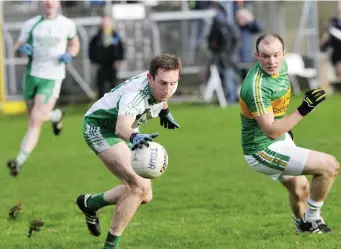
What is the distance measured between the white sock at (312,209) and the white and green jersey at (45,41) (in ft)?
19.3

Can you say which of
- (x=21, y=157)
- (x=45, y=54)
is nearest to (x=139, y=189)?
(x=21, y=157)

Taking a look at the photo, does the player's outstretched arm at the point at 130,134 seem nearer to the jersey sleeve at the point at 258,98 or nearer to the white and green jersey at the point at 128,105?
the white and green jersey at the point at 128,105

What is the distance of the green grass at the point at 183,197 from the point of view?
8.21 m

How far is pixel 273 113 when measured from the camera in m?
7.97

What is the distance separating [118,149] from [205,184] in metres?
4.06

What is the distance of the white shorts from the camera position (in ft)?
25.8

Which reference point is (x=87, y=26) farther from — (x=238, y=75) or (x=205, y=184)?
(x=205, y=184)

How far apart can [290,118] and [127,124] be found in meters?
1.45

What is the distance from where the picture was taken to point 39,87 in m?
13.0

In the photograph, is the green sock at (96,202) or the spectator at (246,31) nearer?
the green sock at (96,202)

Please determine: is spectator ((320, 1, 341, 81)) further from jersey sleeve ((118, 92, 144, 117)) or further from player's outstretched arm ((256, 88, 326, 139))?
jersey sleeve ((118, 92, 144, 117))

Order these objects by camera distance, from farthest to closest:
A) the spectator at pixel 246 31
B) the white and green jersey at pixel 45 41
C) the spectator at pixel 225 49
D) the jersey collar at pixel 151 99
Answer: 1. the spectator at pixel 246 31
2. the spectator at pixel 225 49
3. the white and green jersey at pixel 45 41
4. the jersey collar at pixel 151 99

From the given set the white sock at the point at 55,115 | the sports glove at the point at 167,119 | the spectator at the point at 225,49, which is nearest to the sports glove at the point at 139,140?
the sports glove at the point at 167,119

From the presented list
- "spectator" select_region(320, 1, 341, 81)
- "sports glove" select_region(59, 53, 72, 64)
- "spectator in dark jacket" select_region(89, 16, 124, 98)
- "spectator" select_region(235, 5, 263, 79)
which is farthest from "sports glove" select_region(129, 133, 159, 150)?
"spectator" select_region(320, 1, 341, 81)
